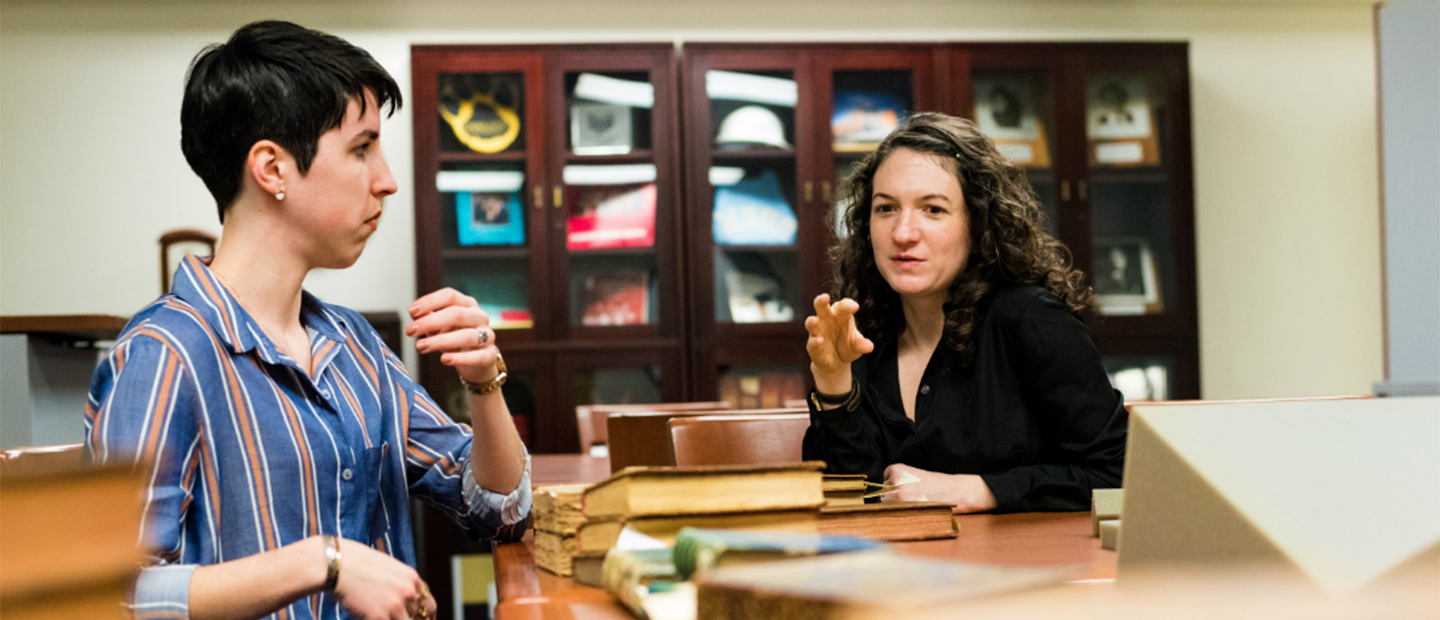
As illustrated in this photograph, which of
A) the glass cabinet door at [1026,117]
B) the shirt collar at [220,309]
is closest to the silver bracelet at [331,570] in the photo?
the shirt collar at [220,309]

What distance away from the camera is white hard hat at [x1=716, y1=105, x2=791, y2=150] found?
4430 mm

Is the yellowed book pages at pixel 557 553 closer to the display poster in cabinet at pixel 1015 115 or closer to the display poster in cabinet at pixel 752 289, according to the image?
the display poster in cabinet at pixel 752 289

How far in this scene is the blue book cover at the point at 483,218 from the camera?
14.2 feet

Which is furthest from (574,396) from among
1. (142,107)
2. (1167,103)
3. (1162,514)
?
(1162,514)

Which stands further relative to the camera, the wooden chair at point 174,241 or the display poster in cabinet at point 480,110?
the display poster in cabinet at point 480,110

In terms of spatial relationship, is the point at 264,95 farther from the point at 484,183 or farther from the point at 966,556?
the point at 484,183

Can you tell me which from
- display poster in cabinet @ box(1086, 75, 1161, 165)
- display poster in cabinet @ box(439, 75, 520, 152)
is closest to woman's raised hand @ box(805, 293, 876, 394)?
display poster in cabinet @ box(439, 75, 520, 152)

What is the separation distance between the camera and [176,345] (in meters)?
1.02

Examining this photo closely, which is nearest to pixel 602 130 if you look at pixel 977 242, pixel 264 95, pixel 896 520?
pixel 977 242

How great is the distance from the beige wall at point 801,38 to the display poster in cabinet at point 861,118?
519 millimetres

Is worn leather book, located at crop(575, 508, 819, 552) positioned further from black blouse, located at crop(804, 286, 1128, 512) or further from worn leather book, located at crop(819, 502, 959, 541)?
black blouse, located at crop(804, 286, 1128, 512)

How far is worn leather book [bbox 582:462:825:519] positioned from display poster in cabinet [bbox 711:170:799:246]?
3.68m

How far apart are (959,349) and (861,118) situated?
310 cm

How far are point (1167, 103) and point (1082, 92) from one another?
15.0 inches
